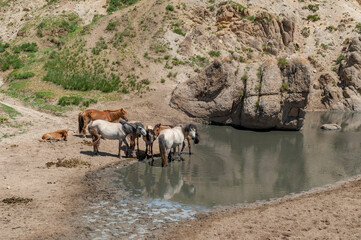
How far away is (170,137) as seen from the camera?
14.7m

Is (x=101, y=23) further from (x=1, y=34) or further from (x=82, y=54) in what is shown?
(x=1, y=34)

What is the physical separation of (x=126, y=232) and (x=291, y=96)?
18.2m

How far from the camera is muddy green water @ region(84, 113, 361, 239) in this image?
406 inches

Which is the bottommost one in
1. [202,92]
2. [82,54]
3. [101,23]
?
[202,92]

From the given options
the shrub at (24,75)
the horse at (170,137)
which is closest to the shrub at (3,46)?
the shrub at (24,75)

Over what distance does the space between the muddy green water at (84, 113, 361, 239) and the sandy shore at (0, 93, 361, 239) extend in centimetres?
65

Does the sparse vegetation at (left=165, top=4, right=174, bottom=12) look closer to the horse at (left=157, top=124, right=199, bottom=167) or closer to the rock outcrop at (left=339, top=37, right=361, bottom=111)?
the rock outcrop at (left=339, top=37, right=361, bottom=111)

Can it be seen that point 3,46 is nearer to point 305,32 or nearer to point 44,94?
point 44,94

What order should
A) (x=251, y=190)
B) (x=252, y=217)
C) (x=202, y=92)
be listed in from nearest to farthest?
1. (x=252, y=217)
2. (x=251, y=190)
3. (x=202, y=92)

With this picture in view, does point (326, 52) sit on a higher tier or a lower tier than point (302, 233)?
higher

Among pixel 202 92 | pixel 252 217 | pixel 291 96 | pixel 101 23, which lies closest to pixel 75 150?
pixel 252 217

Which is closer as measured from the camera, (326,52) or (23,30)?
(23,30)

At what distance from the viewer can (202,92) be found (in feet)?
88.2

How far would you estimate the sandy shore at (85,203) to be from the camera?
9094 mm
